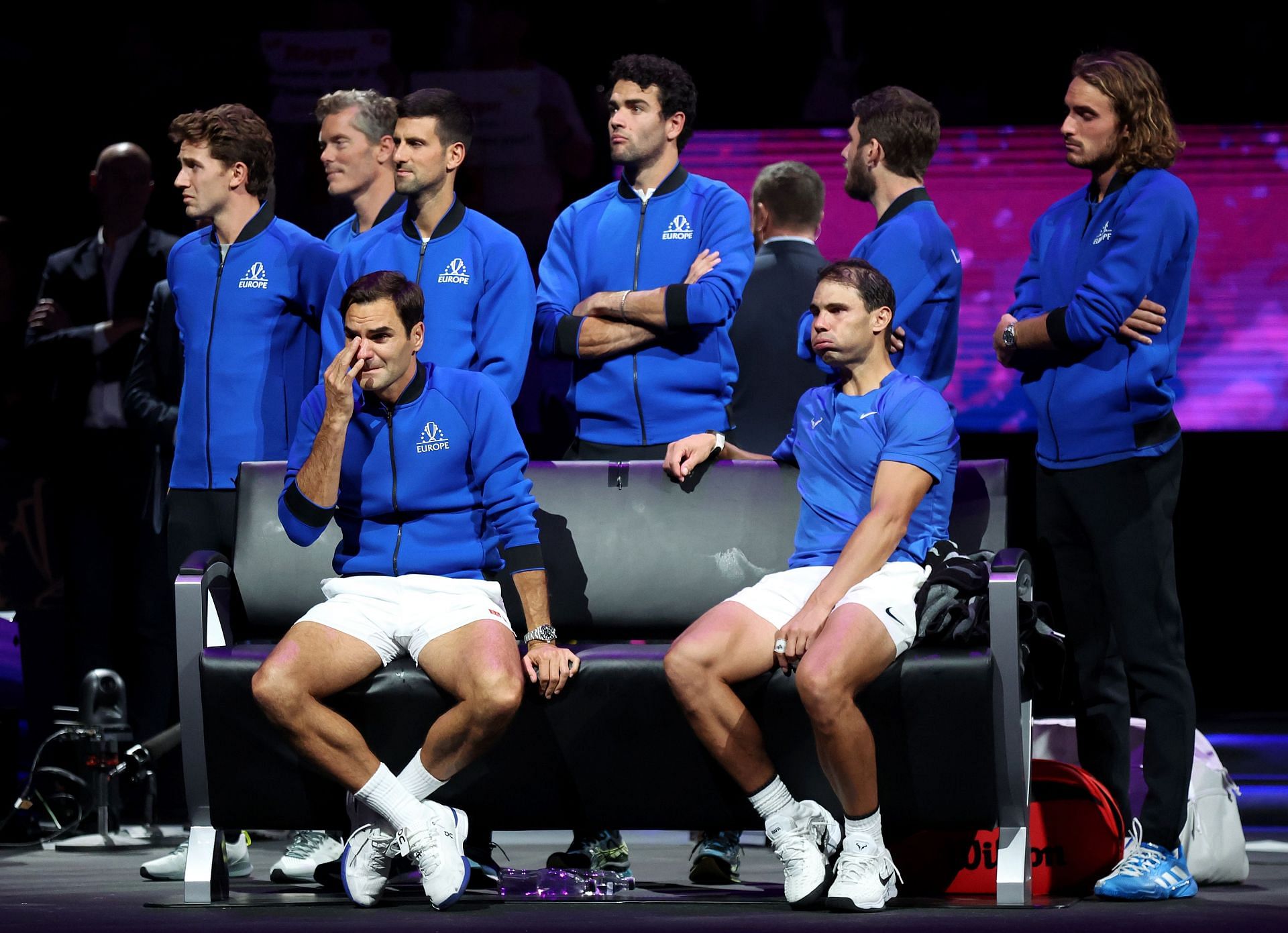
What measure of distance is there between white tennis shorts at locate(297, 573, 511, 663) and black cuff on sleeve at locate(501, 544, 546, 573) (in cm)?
10

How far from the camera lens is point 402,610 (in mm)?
4012

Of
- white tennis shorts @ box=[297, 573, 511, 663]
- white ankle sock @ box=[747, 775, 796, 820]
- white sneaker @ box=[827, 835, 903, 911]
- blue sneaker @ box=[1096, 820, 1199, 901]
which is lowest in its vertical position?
blue sneaker @ box=[1096, 820, 1199, 901]

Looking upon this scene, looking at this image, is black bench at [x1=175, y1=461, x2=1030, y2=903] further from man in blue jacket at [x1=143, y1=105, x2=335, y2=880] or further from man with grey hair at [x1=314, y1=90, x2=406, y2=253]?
man with grey hair at [x1=314, y1=90, x2=406, y2=253]

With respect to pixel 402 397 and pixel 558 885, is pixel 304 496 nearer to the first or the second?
pixel 402 397

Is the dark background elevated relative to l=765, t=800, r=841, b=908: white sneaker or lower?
elevated

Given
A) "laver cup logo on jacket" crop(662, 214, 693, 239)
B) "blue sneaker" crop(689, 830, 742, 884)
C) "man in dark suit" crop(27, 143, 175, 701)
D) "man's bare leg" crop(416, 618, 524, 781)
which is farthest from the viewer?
"man in dark suit" crop(27, 143, 175, 701)

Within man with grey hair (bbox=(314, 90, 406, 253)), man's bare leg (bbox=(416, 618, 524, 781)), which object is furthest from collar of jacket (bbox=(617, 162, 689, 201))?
man's bare leg (bbox=(416, 618, 524, 781))

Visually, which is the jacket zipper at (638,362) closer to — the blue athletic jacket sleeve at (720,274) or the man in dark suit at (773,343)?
the blue athletic jacket sleeve at (720,274)

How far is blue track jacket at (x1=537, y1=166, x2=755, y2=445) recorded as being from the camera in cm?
465

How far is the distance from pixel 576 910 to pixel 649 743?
1.27 ft

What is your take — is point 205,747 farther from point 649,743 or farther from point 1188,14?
point 1188,14

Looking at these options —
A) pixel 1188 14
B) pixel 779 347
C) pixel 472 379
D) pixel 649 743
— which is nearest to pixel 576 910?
pixel 649 743

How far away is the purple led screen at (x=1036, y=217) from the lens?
635cm

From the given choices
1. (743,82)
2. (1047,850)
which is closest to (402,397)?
(1047,850)
